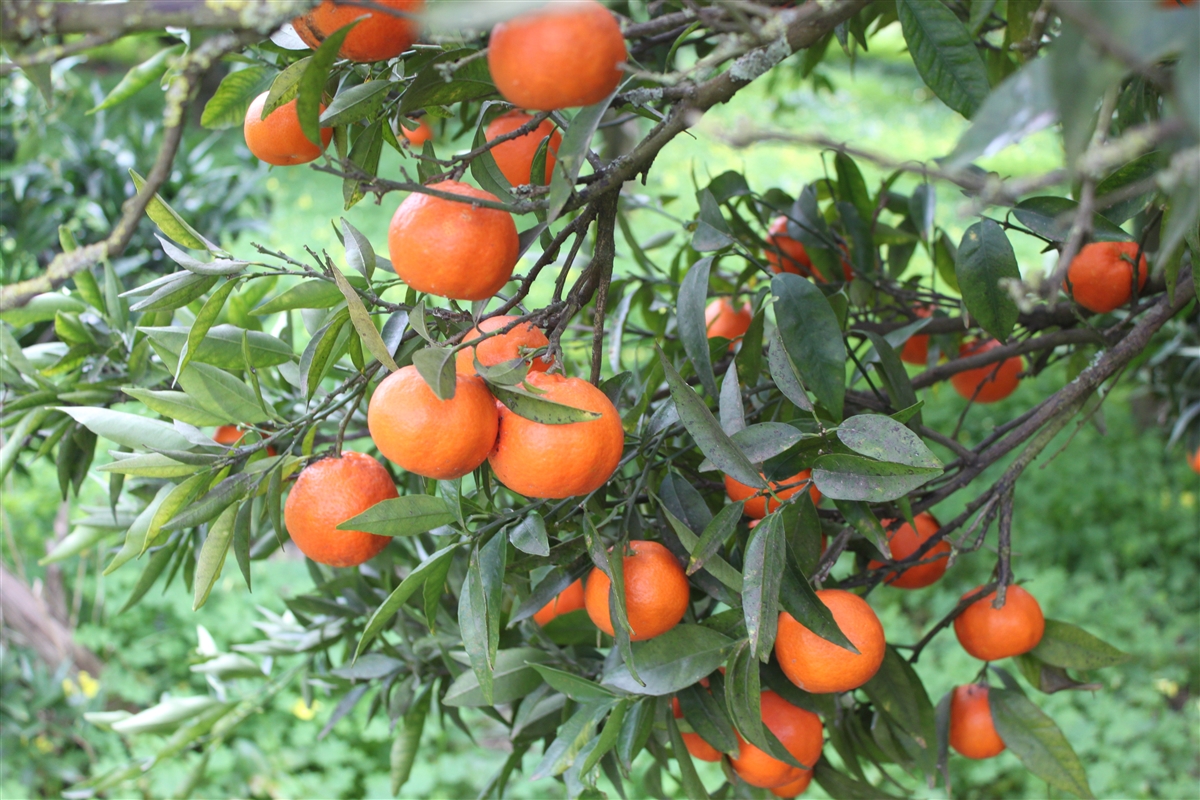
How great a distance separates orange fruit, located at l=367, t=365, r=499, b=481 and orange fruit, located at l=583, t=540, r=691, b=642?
0.58 ft

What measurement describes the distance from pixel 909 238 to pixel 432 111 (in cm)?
69

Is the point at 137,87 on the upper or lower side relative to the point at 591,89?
lower

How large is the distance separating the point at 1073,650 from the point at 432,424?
2.18 ft

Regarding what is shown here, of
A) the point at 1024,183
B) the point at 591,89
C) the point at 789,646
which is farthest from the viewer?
the point at 789,646

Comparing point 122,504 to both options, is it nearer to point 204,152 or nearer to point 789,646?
point 789,646

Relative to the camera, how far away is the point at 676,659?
707 millimetres

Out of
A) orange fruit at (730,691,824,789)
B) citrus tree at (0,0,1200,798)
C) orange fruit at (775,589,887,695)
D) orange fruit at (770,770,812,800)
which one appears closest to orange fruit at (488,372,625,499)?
citrus tree at (0,0,1200,798)

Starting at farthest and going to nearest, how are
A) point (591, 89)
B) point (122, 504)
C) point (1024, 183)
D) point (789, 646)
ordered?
point (122, 504) < point (789, 646) < point (591, 89) < point (1024, 183)

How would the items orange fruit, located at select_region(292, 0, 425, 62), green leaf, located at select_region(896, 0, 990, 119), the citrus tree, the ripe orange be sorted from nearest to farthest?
the citrus tree, orange fruit, located at select_region(292, 0, 425, 62), green leaf, located at select_region(896, 0, 990, 119), the ripe orange

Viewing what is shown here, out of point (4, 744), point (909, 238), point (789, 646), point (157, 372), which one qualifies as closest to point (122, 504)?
point (157, 372)

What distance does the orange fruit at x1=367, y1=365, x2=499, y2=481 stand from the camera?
509 millimetres

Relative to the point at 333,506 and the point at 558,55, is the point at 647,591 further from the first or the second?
the point at 558,55

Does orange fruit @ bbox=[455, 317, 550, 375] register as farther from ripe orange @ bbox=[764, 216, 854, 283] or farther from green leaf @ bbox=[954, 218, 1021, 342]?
ripe orange @ bbox=[764, 216, 854, 283]

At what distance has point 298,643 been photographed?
1.15 metres
